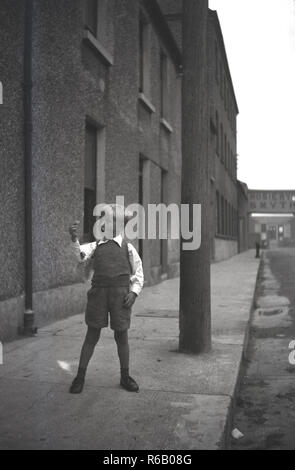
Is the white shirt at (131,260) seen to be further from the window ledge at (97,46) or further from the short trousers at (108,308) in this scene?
the window ledge at (97,46)

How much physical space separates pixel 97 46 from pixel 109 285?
17.1 feet

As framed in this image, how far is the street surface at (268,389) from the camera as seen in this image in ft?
10.9

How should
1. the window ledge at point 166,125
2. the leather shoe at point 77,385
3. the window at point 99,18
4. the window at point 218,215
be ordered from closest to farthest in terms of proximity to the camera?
the leather shoe at point 77,385, the window at point 99,18, the window ledge at point 166,125, the window at point 218,215

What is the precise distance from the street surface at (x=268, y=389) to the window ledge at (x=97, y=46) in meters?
4.86

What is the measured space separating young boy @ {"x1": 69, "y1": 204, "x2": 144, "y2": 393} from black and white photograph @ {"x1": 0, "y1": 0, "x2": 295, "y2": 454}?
0.01m

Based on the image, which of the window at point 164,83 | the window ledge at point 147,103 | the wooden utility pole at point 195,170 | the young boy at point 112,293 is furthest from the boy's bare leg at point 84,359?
the window at point 164,83

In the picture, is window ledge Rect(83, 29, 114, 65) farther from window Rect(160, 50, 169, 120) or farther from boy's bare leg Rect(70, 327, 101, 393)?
boy's bare leg Rect(70, 327, 101, 393)

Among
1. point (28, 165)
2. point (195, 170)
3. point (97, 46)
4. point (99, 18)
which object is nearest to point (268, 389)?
point (195, 170)

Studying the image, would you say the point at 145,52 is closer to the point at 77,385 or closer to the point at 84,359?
the point at 84,359

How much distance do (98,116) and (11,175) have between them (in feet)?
9.52

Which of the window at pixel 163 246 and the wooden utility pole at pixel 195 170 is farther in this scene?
the window at pixel 163 246

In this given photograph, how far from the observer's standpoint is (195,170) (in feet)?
15.8

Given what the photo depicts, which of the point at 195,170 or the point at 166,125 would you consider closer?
the point at 195,170
